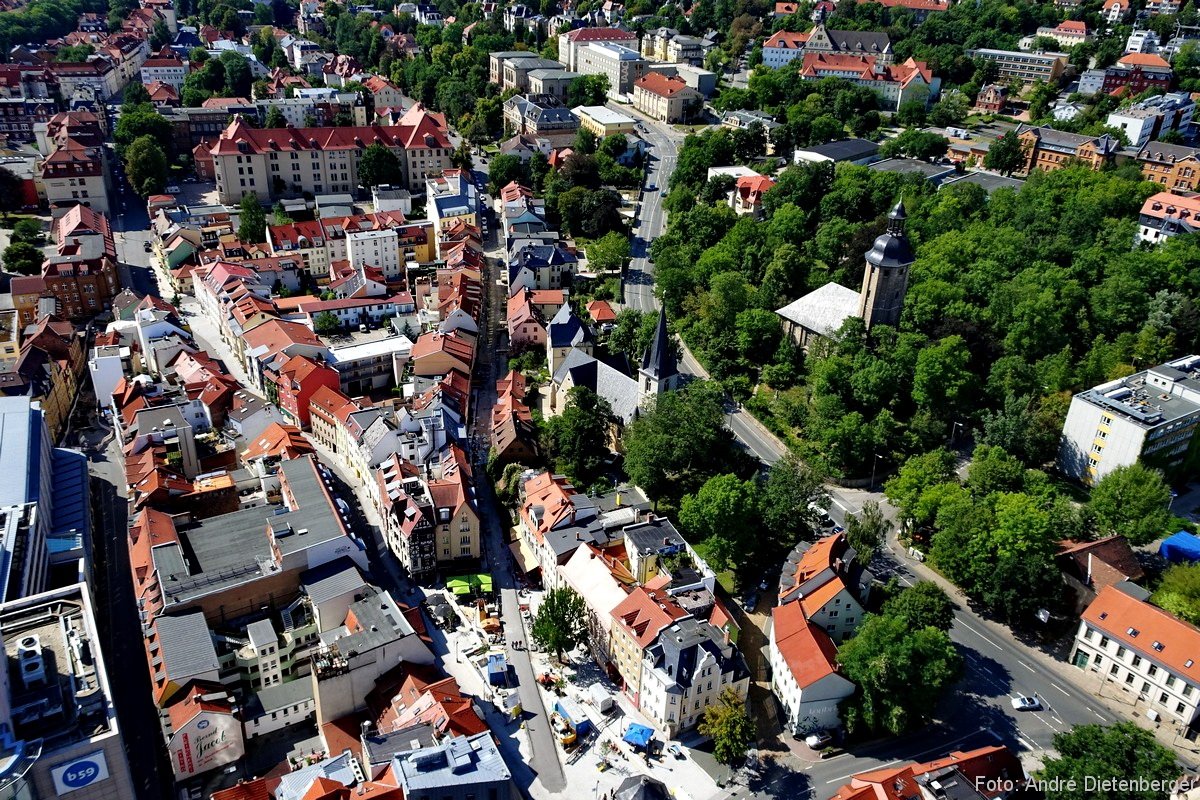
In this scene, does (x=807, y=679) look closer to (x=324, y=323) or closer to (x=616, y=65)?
(x=324, y=323)

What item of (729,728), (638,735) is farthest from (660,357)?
(729,728)

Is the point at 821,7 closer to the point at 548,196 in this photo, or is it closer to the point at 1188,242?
the point at 548,196

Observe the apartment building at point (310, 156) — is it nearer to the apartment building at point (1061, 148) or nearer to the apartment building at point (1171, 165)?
the apartment building at point (1061, 148)

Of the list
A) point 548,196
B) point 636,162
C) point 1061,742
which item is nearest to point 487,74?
point 636,162

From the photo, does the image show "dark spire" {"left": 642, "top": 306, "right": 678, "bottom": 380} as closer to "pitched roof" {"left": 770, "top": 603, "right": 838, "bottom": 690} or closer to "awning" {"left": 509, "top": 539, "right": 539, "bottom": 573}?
"awning" {"left": 509, "top": 539, "right": 539, "bottom": 573}

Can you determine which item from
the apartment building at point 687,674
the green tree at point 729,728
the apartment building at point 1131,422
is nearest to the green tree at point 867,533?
the apartment building at point 687,674

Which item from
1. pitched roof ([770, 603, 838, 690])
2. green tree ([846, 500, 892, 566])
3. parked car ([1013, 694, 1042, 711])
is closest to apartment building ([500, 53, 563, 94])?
green tree ([846, 500, 892, 566])
